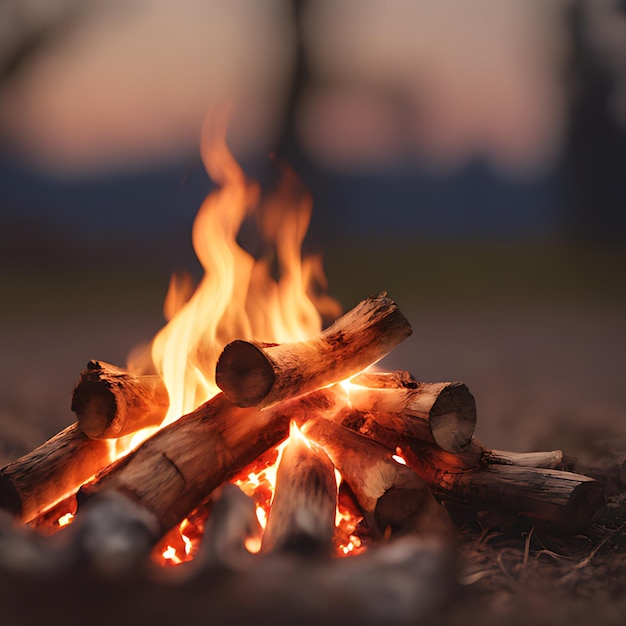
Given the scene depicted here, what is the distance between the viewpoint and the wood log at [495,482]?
8.52 feet

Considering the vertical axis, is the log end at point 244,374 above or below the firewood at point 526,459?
above

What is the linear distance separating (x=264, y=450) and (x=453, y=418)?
0.72 meters

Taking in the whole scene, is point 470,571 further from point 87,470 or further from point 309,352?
point 87,470

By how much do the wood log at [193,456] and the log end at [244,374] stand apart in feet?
0.60

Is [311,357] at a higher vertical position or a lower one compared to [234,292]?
lower

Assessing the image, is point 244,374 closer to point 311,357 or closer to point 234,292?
point 311,357

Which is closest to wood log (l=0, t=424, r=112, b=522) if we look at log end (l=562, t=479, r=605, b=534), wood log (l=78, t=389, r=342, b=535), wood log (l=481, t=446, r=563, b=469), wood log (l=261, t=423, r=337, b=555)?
wood log (l=78, t=389, r=342, b=535)

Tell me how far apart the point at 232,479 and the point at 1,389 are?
420 centimetres

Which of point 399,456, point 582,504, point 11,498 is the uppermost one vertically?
point 11,498

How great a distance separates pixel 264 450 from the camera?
8.84 ft

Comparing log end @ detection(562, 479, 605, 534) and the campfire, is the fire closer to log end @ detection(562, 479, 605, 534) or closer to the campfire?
the campfire

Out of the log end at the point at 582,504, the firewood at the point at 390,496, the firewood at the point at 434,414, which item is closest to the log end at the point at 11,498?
the firewood at the point at 390,496

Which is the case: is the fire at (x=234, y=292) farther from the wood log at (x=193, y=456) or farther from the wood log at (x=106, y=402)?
the wood log at (x=106, y=402)

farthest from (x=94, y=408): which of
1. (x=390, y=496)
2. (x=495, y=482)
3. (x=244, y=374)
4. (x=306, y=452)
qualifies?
(x=495, y=482)
